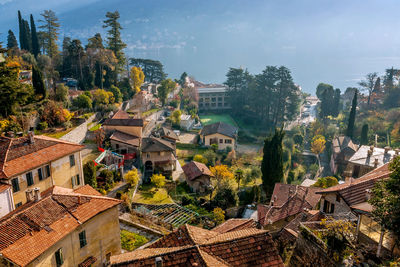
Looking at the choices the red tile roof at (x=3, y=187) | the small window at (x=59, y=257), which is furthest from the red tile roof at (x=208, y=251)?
the red tile roof at (x=3, y=187)

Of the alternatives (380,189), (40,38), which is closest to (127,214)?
(380,189)

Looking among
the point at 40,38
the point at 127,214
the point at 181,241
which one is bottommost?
the point at 127,214

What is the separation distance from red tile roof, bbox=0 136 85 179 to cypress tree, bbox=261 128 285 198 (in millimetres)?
21896

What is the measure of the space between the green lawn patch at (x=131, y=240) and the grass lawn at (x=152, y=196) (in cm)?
756

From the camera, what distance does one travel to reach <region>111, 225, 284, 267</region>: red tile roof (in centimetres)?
1095

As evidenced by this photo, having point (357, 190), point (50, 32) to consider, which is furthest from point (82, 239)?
point (50, 32)

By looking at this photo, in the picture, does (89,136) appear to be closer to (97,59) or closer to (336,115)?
(97,59)

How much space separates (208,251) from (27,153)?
1777 centimetres

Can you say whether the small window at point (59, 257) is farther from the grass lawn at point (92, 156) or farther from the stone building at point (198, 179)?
the stone building at point (198, 179)

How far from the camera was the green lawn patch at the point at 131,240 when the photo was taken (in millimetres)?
21208

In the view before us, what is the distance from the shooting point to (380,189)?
12.4 meters

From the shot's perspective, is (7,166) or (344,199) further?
(7,166)

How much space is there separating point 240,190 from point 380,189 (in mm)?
25450

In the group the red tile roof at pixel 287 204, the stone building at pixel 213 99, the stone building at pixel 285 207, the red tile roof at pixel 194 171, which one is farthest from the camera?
the stone building at pixel 213 99
